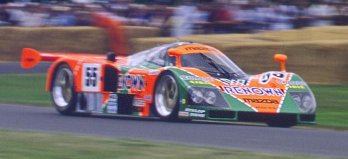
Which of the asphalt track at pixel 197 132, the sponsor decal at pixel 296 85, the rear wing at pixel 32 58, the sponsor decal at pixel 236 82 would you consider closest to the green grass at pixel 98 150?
the asphalt track at pixel 197 132

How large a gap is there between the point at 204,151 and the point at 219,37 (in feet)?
41.2

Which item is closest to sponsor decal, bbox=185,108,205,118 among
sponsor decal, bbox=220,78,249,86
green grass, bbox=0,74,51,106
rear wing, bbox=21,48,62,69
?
sponsor decal, bbox=220,78,249,86

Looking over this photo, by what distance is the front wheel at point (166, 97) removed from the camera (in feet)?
42.5

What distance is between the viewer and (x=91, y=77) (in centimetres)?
1442

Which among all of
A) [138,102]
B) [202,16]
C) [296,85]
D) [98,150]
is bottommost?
[98,150]

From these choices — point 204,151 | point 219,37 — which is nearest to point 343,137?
point 204,151

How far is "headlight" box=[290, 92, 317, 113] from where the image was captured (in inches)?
505

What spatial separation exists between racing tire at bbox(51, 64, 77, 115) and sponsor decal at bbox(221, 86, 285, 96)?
9.13 feet

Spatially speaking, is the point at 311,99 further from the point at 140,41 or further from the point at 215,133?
the point at 140,41

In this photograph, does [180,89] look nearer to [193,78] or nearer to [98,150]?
[193,78]

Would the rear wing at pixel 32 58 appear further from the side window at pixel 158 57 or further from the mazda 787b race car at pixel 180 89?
the side window at pixel 158 57

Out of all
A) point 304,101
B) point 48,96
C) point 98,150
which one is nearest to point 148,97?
point 304,101

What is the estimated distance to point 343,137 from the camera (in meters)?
11.0

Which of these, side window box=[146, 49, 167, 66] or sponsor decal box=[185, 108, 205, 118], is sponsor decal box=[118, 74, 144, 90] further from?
sponsor decal box=[185, 108, 205, 118]
